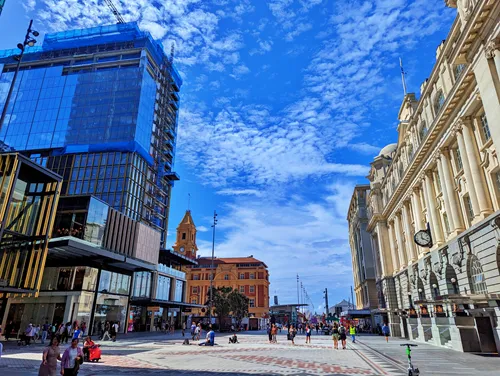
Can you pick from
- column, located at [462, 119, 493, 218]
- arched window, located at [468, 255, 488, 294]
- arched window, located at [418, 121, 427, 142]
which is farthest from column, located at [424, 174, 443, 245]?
column, located at [462, 119, 493, 218]

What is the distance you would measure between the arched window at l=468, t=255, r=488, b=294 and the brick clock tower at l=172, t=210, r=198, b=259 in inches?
3181

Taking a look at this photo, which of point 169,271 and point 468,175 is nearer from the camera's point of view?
point 468,175

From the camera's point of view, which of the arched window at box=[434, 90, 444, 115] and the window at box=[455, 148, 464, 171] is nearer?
the window at box=[455, 148, 464, 171]

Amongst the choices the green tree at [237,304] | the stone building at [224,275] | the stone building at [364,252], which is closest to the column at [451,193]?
the green tree at [237,304]

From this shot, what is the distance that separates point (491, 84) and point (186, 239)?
88.0 metres

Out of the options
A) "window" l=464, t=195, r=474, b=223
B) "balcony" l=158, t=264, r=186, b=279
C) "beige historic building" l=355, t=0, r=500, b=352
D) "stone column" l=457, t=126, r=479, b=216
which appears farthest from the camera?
"balcony" l=158, t=264, r=186, b=279

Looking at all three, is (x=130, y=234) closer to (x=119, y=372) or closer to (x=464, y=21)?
(x=119, y=372)

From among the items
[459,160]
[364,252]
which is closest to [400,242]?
[459,160]

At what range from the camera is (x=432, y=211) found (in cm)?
3100

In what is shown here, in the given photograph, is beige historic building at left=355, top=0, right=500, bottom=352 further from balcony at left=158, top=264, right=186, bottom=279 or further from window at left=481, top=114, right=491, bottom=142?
balcony at left=158, top=264, right=186, bottom=279

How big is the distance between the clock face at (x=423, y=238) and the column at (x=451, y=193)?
15.5ft

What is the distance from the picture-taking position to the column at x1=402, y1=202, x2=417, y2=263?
38344mm

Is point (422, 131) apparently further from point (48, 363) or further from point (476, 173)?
point (48, 363)

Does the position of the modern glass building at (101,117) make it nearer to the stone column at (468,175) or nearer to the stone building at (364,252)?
the stone building at (364,252)
